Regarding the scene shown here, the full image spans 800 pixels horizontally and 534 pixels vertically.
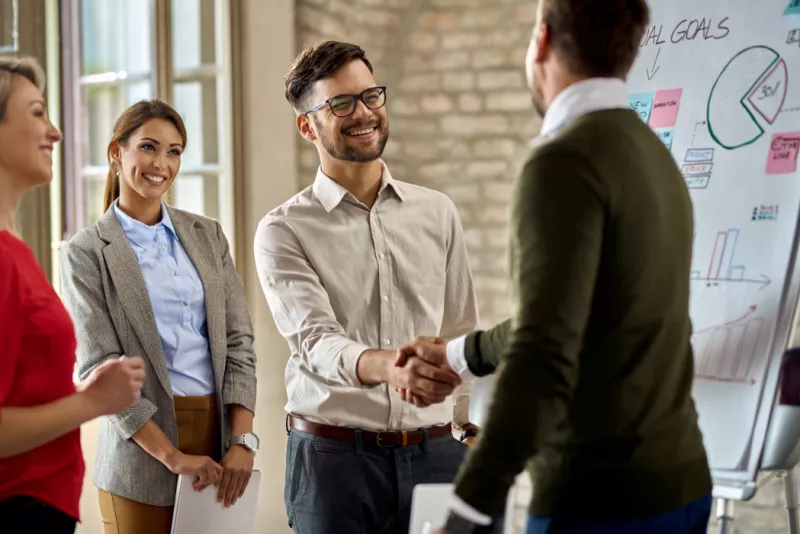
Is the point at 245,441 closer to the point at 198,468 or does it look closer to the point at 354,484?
the point at 198,468

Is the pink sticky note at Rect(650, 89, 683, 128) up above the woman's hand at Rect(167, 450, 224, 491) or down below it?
above

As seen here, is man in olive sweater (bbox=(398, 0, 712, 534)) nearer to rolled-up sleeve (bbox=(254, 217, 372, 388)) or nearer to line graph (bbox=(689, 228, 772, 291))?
rolled-up sleeve (bbox=(254, 217, 372, 388))

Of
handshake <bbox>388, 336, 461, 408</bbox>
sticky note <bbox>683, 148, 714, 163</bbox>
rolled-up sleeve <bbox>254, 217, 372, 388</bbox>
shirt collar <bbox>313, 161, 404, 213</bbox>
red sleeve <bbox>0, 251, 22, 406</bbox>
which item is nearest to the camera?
red sleeve <bbox>0, 251, 22, 406</bbox>

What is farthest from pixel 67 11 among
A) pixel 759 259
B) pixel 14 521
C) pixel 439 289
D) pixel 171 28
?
pixel 759 259

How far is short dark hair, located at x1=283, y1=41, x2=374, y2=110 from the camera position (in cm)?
224

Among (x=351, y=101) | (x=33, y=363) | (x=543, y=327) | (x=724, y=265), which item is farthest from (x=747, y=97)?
(x=33, y=363)

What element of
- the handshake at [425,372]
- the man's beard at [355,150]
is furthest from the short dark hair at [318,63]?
the handshake at [425,372]

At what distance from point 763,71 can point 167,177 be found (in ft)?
5.61

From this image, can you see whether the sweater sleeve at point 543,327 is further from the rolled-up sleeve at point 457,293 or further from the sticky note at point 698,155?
the sticky note at point 698,155

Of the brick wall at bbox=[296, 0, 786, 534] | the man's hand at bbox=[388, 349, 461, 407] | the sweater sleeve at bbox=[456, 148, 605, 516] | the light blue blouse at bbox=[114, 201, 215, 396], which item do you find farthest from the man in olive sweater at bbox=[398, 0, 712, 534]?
the brick wall at bbox=[296, 0, 786, 534]

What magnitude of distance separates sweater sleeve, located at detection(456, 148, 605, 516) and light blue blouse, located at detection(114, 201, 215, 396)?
1374 mm

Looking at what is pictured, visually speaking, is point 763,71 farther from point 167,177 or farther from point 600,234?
point 167,177

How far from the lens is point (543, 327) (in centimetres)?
123

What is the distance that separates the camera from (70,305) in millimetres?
2387
